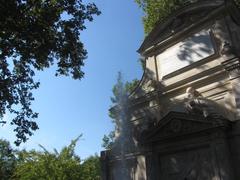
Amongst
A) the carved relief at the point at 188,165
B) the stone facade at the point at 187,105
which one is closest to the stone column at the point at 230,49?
the stone facade at the point at 187,105

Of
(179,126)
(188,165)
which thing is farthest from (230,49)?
(188,165)

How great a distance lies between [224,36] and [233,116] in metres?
3.04

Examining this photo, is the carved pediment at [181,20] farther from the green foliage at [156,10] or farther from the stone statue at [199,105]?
the green foliage at [156,10]

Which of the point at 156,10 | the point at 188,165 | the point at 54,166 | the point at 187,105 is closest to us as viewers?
the point at 188,165

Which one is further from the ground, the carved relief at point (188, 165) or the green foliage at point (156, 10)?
the green foliage at point (156, 10)

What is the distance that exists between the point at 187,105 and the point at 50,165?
40.3ft

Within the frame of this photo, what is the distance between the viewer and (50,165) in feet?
69.8

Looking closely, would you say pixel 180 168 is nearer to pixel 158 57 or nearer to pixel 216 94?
pixel 216 94

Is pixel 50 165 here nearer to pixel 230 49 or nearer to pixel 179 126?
pixel 179 126

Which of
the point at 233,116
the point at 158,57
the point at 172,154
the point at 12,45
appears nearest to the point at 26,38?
the point at 12,45

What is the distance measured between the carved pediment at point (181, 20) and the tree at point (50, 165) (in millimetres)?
9964

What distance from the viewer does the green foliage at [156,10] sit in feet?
75.1

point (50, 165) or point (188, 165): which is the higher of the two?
point (50, 165)

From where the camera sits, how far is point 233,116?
10594mm
